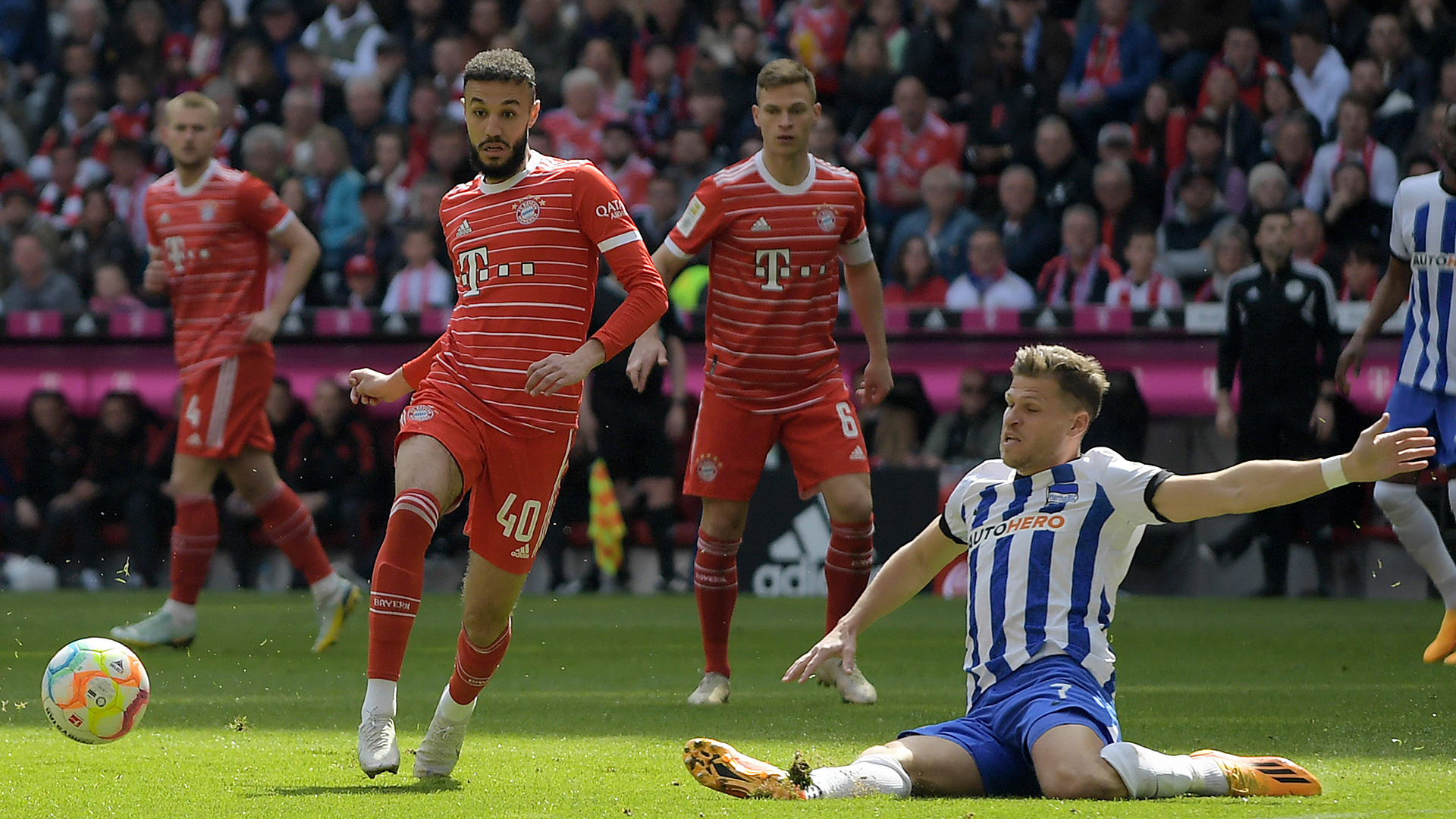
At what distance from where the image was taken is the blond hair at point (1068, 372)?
4531 mm

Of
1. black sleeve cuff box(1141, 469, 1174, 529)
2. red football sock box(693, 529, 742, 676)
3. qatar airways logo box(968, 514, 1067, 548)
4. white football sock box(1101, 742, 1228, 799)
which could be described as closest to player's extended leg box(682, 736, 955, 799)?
white football sock box(1101, 742, 1228, 799)

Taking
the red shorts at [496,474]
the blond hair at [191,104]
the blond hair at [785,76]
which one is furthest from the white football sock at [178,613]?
the red shorts at [496,474]

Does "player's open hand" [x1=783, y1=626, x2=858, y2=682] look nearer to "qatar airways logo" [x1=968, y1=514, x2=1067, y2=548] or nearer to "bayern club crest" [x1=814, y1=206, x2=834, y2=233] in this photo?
"qatar airways logo" [x1=968, y1=514, x2=1067, y2=548]

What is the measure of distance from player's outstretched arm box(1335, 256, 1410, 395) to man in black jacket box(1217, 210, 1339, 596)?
2.82 meters

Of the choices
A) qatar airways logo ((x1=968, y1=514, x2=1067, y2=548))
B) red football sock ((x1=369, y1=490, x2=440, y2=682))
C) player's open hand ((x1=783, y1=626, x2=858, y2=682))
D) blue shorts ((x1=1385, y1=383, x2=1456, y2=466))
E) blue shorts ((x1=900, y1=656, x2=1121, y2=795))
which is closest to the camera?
player's open hand ((x1=783, y1=626, x2=858, y2=682))

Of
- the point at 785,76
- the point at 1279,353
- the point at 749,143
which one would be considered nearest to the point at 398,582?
the point at 785,76

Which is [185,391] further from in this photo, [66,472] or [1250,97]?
[1250,97]

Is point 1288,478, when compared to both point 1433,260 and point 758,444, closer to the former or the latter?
point 758,444

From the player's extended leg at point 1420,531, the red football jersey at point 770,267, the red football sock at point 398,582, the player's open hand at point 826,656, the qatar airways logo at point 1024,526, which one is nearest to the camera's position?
the player's open hand at point 826,656

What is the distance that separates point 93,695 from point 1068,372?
109 inches

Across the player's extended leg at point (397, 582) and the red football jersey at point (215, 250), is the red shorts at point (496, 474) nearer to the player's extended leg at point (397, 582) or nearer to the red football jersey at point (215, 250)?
the player's extended leg at point (397, 582)

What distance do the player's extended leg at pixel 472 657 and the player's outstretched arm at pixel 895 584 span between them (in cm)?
98

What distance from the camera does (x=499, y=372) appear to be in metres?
5.22

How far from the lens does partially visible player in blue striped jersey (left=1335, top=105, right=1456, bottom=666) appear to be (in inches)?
300
